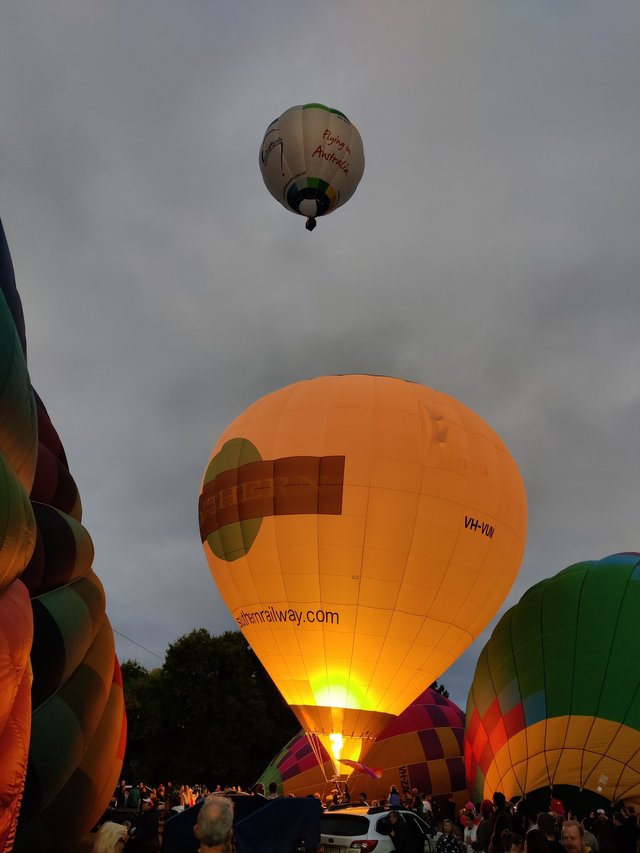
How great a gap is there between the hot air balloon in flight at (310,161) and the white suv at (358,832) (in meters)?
10.0

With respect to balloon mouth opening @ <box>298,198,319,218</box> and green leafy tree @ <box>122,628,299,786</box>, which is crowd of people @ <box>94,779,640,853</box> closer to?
balloon mouth opening @ <box>298,198,319,218</box>

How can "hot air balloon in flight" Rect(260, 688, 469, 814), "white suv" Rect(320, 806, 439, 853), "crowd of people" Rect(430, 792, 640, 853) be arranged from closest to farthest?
"crowd of people" Rect(430, 792, 640, 853), "white suv" Rect(320, 806, 439, 853), "hot air balloon in flight" Rect(260, 688, 469, 814)

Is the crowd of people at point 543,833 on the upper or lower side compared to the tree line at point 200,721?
lower

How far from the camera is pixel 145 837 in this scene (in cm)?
314

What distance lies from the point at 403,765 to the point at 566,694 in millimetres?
6014

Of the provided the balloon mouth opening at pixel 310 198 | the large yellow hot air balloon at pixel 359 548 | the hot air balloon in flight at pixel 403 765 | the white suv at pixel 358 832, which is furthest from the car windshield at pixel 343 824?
the balloon mouth opening at pixel 310 198

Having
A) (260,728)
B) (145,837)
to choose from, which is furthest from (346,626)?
(260,728)

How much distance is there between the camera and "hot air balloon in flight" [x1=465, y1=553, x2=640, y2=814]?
1091 centimetres

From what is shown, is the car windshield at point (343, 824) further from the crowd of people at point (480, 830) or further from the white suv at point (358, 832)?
the crowd of people at point (480, 830)

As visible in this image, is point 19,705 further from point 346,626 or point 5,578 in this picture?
point 346,626

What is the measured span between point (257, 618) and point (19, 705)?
964 centimetres

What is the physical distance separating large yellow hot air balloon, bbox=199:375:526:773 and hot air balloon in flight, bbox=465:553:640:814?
1315mm

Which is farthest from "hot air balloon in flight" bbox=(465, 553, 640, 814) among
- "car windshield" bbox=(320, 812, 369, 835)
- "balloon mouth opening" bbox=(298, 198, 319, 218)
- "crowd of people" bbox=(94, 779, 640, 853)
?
"balloon mouth opening" bbox=(298, 198, 319, 218)

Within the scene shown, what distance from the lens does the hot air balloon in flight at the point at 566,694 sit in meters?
10.9
